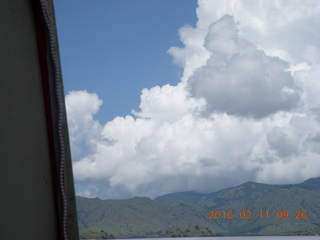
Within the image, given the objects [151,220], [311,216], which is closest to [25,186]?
[151,220]

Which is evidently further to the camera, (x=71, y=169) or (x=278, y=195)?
(x=278, y=195)

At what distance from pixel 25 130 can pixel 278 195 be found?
20514 cm

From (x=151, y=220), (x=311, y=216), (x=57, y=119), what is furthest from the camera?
(x=311, y=216)

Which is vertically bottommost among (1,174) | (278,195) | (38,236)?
(38,236)

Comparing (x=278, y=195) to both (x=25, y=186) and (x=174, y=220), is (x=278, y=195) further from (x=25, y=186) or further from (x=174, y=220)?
(x=25, y=186)

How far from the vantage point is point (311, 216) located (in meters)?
173

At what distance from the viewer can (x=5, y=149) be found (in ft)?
6.22

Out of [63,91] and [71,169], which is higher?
[63,91]

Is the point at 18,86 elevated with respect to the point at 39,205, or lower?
elevated

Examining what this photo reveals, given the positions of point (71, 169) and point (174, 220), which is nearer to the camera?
point (71, 169)

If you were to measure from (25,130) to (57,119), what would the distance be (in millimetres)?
143

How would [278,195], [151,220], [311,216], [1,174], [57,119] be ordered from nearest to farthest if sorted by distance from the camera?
[1,174], [57,119], [151,220], [311,216], [278,195]

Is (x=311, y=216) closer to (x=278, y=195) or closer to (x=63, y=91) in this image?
(x=278, y=195)

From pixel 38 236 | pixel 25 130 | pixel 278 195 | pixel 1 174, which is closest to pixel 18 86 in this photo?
pixel 25 130
